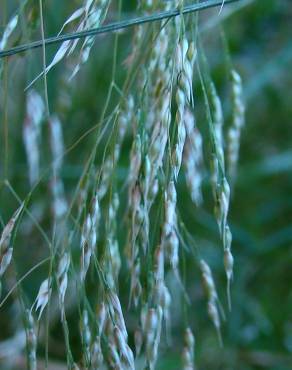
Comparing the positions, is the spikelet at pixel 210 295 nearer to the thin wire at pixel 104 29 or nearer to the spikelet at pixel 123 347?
the spikelet at pixel 123 347

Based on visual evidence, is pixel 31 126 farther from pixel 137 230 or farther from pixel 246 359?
pixel 246 359

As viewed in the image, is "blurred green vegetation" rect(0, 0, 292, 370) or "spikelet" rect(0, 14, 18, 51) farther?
"blurred green vegetation" rect(0, 0, 292, 370)

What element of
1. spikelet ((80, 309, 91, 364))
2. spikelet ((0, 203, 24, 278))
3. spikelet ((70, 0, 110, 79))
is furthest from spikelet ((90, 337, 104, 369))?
spikelet ((70, 0, 110, 79))

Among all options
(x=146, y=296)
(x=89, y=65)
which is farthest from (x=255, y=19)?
(x=146, y=296)

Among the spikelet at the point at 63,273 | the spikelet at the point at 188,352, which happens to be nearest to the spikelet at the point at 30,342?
the spikelet at the point at 63,273

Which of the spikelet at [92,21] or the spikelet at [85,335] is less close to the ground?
the spikelet at [92,21]

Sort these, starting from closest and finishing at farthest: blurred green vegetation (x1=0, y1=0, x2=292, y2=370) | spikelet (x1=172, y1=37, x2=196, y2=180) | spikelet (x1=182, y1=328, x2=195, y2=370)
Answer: spikelet (x1=172, y1=37, x2=196, y2=180) < spikelet (x1=182, y1=328, x2=195, y2=370) < blurred green vegetation (x1=0, y1=0, x2=292, y2=370)

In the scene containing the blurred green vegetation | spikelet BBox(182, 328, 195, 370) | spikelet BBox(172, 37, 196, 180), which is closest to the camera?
spikelet BBox(172, 37, 196, 180)

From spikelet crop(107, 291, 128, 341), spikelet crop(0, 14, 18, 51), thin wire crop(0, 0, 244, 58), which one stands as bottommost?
spikelet crop(107, 291, 128, 341)

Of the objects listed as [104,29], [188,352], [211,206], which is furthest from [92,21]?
[211,206]

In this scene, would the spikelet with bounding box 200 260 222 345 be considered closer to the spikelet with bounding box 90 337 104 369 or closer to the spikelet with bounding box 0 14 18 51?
the spikelet with bounding box 90 337 104 369

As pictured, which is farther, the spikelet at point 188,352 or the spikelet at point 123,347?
the spikelet at point 188,352

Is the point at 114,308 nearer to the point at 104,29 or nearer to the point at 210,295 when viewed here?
the point at 210,295
